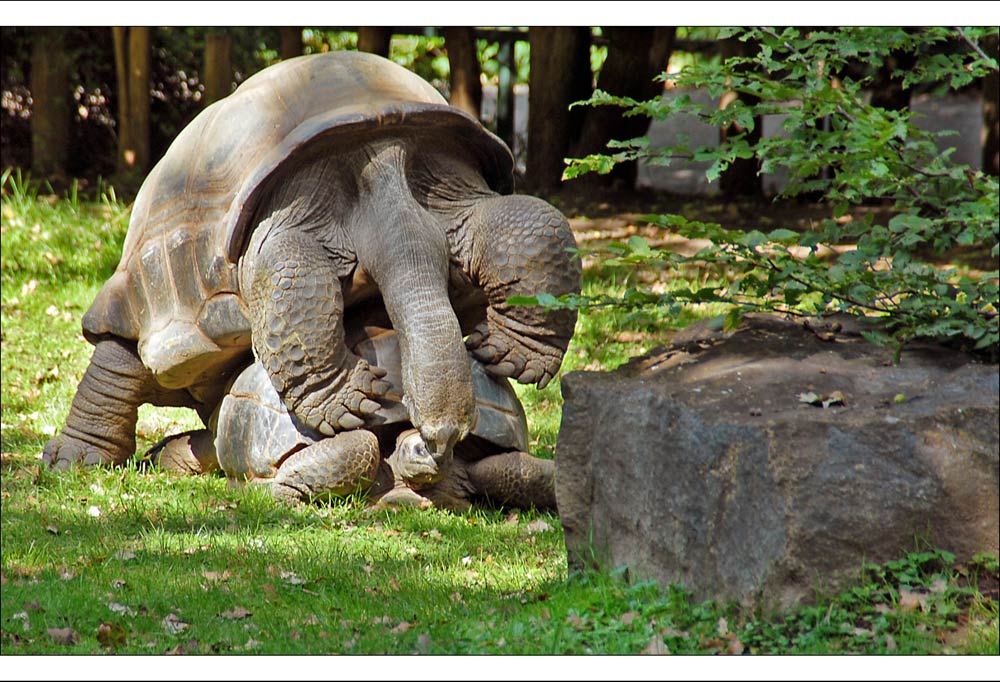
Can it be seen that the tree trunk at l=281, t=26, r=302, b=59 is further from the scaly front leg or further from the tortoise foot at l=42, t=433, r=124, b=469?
the scaly front leg

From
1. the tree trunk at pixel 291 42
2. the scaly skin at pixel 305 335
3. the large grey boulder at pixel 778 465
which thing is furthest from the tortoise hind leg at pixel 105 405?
the tree trunk at pixel 291 42

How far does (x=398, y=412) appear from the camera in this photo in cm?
562

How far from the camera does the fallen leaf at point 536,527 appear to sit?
535 cm

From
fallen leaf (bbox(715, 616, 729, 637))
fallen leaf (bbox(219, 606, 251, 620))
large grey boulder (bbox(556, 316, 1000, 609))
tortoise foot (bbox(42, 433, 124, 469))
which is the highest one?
large grey boulder (bbox(556, 316, 1000, 609))

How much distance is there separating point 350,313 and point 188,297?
2.53 feet

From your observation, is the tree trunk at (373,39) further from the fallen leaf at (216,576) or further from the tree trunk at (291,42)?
the fallen leaf at (216,576)

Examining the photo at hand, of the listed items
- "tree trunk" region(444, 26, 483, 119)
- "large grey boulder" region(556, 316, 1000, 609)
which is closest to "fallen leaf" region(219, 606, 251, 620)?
"large grey boulder" region(556, 316, 1000, 609)

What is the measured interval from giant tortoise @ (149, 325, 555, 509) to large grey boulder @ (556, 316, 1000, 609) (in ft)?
4.38

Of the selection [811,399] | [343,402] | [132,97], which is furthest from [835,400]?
[132,97]

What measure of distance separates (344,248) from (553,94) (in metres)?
6.94

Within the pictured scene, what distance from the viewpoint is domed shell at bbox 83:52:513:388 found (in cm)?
546

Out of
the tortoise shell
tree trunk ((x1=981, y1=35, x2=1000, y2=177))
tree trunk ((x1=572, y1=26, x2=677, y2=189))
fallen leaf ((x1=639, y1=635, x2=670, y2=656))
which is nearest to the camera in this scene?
fallen leaf ((x1=639, y1=635, x2=670, y2=656))

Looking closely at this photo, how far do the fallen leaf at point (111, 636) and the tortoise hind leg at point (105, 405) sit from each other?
8.95 feet

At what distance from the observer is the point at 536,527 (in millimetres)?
5418
